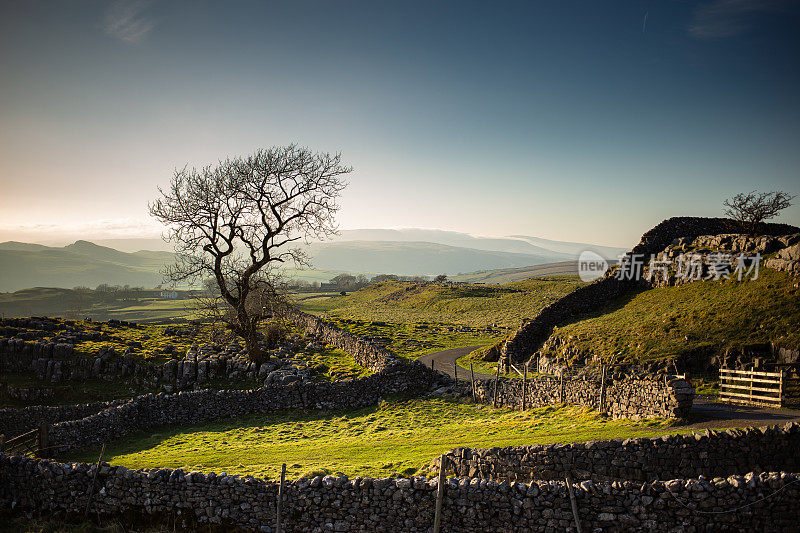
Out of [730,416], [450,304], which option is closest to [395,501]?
Result: [730,416]

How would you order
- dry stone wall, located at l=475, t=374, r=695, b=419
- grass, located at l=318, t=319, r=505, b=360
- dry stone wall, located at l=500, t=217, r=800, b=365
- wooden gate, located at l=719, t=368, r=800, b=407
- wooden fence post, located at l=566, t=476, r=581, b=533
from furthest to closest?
grass, located at l=318, t=319, r=505, b=360
dry stone wall, located at l=500, t=217, r=800, b=365
wooden gate, located at l=719, t=368, r=800, b=407
dry stone wall, located at l=475, t=374, r=695, b=419
wooden fence post, located at l=566, t=476, r=581, b=533

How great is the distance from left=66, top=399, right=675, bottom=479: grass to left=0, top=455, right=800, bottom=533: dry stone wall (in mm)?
1516

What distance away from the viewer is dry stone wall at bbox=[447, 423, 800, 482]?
1148 cm

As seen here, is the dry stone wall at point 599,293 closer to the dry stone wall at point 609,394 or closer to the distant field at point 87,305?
the dry stone wall at point 609,394

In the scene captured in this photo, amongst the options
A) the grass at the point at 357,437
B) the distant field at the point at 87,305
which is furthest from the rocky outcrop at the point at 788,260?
the distant field at the point at 87,305

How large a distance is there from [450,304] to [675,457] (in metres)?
67.0

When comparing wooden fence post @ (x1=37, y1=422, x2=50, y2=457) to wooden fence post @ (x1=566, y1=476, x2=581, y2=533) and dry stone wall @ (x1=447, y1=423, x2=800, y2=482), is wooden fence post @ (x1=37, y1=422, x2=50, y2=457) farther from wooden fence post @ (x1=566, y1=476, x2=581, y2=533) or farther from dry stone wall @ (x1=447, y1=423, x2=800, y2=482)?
wooden fence post @ (x1=566, y1=476, x2=581, y2=533)

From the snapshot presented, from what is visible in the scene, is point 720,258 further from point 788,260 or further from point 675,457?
point 675,457

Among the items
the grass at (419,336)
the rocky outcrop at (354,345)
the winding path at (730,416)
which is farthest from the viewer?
the grass at (419,336)

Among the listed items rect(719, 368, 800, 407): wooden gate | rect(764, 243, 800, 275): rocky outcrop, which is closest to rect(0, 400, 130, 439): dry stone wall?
rect(719, 368, 800, 407): wooden gate

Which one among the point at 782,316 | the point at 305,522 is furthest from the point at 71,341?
the point at 782,316

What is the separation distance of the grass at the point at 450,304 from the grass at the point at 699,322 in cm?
2673

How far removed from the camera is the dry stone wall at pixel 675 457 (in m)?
11.5

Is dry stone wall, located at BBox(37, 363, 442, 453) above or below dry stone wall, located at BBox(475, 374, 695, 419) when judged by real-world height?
below
